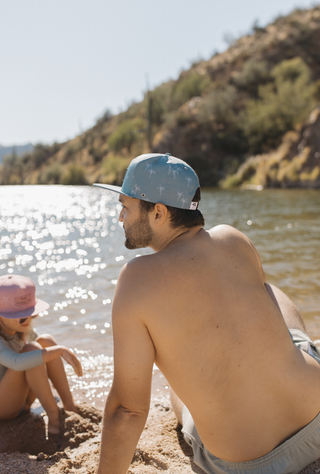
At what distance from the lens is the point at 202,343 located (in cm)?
145

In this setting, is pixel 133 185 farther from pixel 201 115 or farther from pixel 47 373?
Answer: pixel 201 115

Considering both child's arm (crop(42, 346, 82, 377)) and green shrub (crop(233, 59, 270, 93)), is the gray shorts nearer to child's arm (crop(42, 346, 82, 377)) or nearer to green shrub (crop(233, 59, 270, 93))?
child's arm (crop(42, 346, 82, 377))

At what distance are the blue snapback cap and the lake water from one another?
1.87 m

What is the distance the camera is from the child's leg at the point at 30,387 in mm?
2424

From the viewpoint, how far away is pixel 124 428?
1.47 metres

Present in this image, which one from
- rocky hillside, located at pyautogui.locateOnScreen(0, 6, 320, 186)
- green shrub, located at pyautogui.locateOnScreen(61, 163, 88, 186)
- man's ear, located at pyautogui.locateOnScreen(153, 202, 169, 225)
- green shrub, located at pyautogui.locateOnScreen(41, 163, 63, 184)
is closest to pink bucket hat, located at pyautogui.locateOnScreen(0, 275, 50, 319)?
man's ear, located at pyautogui.locateOnScreen(153, 202, 169, 225)

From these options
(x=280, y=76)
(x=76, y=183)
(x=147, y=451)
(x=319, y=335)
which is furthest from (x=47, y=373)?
(x=76, y=183)

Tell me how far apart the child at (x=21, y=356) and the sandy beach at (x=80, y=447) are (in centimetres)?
9

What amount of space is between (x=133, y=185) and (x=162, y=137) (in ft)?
126

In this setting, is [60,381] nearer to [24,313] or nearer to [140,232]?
[24,313]

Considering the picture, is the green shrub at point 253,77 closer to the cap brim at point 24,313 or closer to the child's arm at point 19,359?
the cap brim at point 24,313

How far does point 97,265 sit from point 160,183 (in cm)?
627

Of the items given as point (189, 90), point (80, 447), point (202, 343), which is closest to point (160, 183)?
point (202, 343)

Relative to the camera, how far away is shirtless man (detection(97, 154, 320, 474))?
1.42 metres
